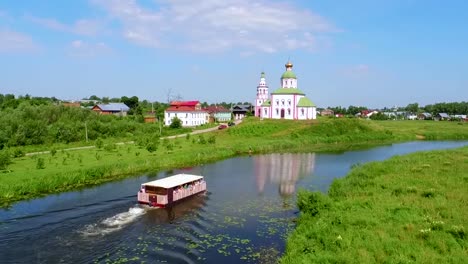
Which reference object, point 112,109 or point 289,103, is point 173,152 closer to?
point 289,103

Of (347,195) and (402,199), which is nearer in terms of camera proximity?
(402,199)

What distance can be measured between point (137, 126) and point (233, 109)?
213ft

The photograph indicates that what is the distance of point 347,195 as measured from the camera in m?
25.8

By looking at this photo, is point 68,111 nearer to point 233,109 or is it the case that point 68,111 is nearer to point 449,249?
point 233,109

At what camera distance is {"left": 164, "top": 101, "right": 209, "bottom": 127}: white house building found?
101 meters

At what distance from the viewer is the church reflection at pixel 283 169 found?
3556 centimetres

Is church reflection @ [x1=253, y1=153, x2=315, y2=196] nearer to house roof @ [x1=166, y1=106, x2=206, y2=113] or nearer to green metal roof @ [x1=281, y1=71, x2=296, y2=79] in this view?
green metal roof @ [x1=281, y1=71, x2=296, y2=79]

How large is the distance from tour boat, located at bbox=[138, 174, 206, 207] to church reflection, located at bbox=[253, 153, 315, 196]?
6627 millimetres

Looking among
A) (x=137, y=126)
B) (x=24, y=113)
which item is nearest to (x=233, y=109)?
(x=137, y=126)

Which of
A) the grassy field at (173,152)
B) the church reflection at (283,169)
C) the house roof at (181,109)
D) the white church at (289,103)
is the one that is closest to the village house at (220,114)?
the house roof at (181,109)

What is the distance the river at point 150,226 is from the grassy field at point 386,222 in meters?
2.15

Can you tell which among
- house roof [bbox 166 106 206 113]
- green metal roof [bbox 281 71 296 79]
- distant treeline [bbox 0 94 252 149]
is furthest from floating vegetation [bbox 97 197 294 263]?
house roof [bbox 166 106 206 113]

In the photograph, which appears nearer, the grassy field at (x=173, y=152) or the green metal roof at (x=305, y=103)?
the grassy field at (x=173, y=152)

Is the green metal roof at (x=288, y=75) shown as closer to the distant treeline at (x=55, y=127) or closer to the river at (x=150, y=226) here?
the distant treeline at (x=55, y=127)
